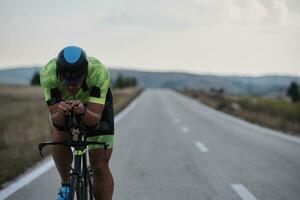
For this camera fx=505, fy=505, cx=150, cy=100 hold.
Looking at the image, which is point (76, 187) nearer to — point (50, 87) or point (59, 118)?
point (59, 118)

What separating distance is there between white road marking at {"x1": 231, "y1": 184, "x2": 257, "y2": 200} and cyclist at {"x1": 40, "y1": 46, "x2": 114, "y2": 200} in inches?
104

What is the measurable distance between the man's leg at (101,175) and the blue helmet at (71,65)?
863 millimetres

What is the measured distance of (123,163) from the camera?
9203 millimetres

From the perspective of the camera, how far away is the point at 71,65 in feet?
11.6

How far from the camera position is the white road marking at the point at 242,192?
6.47 meters

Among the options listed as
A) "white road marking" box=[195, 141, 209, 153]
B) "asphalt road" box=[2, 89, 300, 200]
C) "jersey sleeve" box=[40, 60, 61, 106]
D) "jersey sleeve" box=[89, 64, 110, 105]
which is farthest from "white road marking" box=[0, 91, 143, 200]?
"white road marking" box=[195, 141, 209, 153]

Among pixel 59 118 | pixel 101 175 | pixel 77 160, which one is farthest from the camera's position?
pixel 101 175

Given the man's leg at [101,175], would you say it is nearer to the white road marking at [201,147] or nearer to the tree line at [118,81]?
the white road marking at [201,147]

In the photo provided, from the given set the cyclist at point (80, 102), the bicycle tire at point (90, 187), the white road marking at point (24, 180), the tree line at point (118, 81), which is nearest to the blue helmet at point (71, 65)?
the cyclist at point (80, 102)

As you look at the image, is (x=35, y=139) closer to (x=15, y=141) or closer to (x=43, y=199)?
(x=15, y=141)

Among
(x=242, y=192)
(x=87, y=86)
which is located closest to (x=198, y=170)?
(x=242, y=192)

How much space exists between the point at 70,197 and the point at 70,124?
0.54m

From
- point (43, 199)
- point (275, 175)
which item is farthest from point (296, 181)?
point (43, 199)

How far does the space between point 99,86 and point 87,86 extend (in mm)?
158
